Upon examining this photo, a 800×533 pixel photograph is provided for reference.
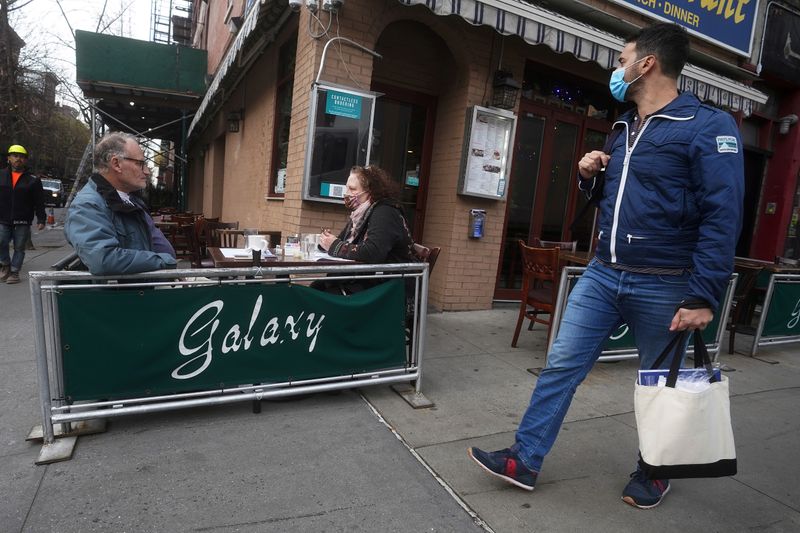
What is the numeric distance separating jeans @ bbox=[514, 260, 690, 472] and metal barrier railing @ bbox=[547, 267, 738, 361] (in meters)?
1.32

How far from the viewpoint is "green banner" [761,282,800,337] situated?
521cm

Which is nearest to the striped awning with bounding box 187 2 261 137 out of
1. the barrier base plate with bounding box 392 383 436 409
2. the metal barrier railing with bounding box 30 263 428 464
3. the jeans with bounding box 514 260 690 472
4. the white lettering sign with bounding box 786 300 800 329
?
the metal barrier railing with bounding box 30 263 428 464

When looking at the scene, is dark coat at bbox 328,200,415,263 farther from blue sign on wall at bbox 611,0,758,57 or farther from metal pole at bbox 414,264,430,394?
blue sign on wall at bbox 611,0,758,57

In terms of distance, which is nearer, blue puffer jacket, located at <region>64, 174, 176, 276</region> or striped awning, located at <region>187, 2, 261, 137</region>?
blue puffer jacket, located at <region>64, 174, 176, 276</region>

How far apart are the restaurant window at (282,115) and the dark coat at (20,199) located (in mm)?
3491

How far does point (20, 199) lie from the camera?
22.6 ft

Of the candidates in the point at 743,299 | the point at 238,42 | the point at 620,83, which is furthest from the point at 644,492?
the point at 238,42

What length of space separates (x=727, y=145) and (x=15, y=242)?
8288mm

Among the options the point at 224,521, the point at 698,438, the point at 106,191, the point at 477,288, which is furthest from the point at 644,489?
the point at 477,288

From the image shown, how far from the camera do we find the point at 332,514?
219cm

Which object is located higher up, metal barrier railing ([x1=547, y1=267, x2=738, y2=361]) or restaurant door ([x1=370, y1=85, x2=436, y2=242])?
restaurant door ([x1=370, y1=85, x2=436, y2=242])

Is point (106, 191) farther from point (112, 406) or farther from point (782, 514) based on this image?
point (782, 514)

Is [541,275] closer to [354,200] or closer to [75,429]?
[354,200]

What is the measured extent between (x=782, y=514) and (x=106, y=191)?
3.84 metres
